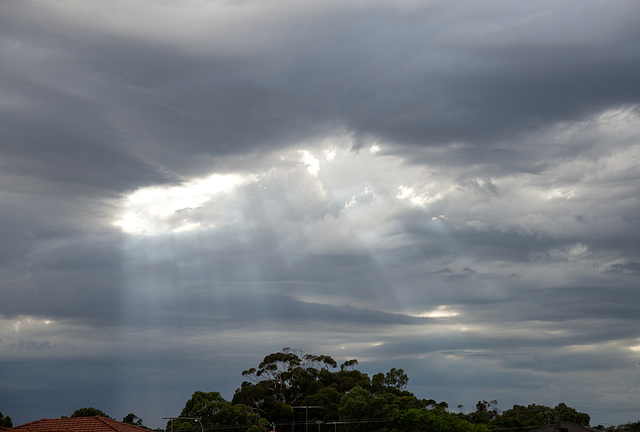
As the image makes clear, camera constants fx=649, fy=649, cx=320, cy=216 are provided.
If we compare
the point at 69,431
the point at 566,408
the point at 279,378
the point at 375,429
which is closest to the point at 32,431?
the point at 69,431

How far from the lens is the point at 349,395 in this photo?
5022 inches

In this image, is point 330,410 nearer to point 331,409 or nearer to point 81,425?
point 331,409

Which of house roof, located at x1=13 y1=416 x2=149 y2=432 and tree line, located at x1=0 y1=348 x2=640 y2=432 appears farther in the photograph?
tree line, located at x1=0 y1=348 x2=640 y2=432

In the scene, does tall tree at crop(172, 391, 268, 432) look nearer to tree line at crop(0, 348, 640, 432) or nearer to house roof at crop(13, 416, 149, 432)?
tree line at crop(0, 348, 640, 432)

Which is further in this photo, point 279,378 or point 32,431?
point 279,378

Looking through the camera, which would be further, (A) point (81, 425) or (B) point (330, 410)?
(B) point (330, 410)

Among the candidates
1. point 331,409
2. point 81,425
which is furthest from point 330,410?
point 81,425

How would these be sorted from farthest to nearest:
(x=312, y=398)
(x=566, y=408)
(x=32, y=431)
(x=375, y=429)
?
1. (x=566, y=408)
2. (x=312, y=398)
3. (x=375, y=429)
4. (x=32, y=431)

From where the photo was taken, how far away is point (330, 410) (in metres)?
134

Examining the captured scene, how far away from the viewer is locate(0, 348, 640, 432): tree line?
10638 centimetres

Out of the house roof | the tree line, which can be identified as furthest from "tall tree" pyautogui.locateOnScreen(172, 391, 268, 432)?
the house roof

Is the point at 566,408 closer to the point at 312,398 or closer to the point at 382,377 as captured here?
the point at 382,377

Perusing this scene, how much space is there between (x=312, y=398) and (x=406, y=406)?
1192 inches

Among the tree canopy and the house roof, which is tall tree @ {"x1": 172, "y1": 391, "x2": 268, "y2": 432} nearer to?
the tree canopy
